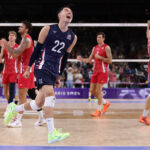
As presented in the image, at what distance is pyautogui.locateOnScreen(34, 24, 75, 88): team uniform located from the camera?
334cm

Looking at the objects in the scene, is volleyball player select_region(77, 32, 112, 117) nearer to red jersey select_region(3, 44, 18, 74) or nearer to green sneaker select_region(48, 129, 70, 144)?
red jersey select_region(3, 44, 18, 74)

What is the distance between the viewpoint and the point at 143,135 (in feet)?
12.0

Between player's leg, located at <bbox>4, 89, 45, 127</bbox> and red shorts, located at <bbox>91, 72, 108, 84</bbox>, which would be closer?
player's leg, located at <bbox>4, 89, 45, 127</bbox>

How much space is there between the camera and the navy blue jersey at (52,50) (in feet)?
11.0

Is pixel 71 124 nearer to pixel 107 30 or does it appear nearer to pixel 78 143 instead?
pixel 78 143

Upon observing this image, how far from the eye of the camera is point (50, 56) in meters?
3.38

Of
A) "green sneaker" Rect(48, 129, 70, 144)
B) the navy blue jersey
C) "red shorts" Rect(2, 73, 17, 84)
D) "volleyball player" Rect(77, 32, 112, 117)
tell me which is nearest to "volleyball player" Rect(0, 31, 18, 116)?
"red shorts" Rect(2, 73, 17, 84)

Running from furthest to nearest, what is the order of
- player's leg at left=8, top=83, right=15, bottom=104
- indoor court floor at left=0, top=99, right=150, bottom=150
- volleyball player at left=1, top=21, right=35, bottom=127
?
player's leg at left=8, top=83, right=15, bottom=104
volleyball player at left=1, top=21, right=35, bottom=127
indoor court floor at left=0, top=99, right=150, bottom=150

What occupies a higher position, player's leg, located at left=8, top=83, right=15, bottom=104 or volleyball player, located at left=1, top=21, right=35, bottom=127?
volleyball player, located at left=1, top=21, right=35, bottom=127
